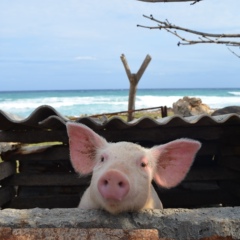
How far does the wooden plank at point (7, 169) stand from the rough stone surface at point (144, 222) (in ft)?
7.95

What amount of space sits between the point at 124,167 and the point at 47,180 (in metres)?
2.84

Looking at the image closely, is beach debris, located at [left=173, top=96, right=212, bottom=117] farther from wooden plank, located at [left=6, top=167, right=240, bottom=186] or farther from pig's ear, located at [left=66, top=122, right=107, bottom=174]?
pig's ear, located at [left=66, top=122, right=107, bottom=174]


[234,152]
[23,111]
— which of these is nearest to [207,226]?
[234,152]

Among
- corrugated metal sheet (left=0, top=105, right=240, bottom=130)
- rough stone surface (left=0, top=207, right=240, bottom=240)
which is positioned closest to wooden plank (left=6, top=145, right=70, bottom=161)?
corrugated metal sheet (left=0, top=105, right=240, bottom=130)

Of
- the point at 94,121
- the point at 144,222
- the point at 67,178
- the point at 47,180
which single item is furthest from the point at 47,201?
the point at 144,222

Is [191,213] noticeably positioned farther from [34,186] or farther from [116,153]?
[34,186]

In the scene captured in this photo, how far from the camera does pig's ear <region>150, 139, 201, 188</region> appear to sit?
2.80 metres

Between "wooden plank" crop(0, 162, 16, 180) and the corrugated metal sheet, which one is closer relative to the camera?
the corrugated metal sheet

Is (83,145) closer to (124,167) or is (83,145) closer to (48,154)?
(124,167)

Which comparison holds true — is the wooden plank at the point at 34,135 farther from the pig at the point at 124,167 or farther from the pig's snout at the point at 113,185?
the pig's snout at the point at 113,185

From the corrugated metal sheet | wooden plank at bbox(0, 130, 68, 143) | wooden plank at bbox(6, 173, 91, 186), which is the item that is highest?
the corrugated metal sheet

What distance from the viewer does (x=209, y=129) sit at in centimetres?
440

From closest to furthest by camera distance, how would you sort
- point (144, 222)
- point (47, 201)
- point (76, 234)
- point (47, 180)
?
point (76, 234), point (144, 222), point (47, 180), point (47, 201)

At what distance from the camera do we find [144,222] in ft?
7.72
